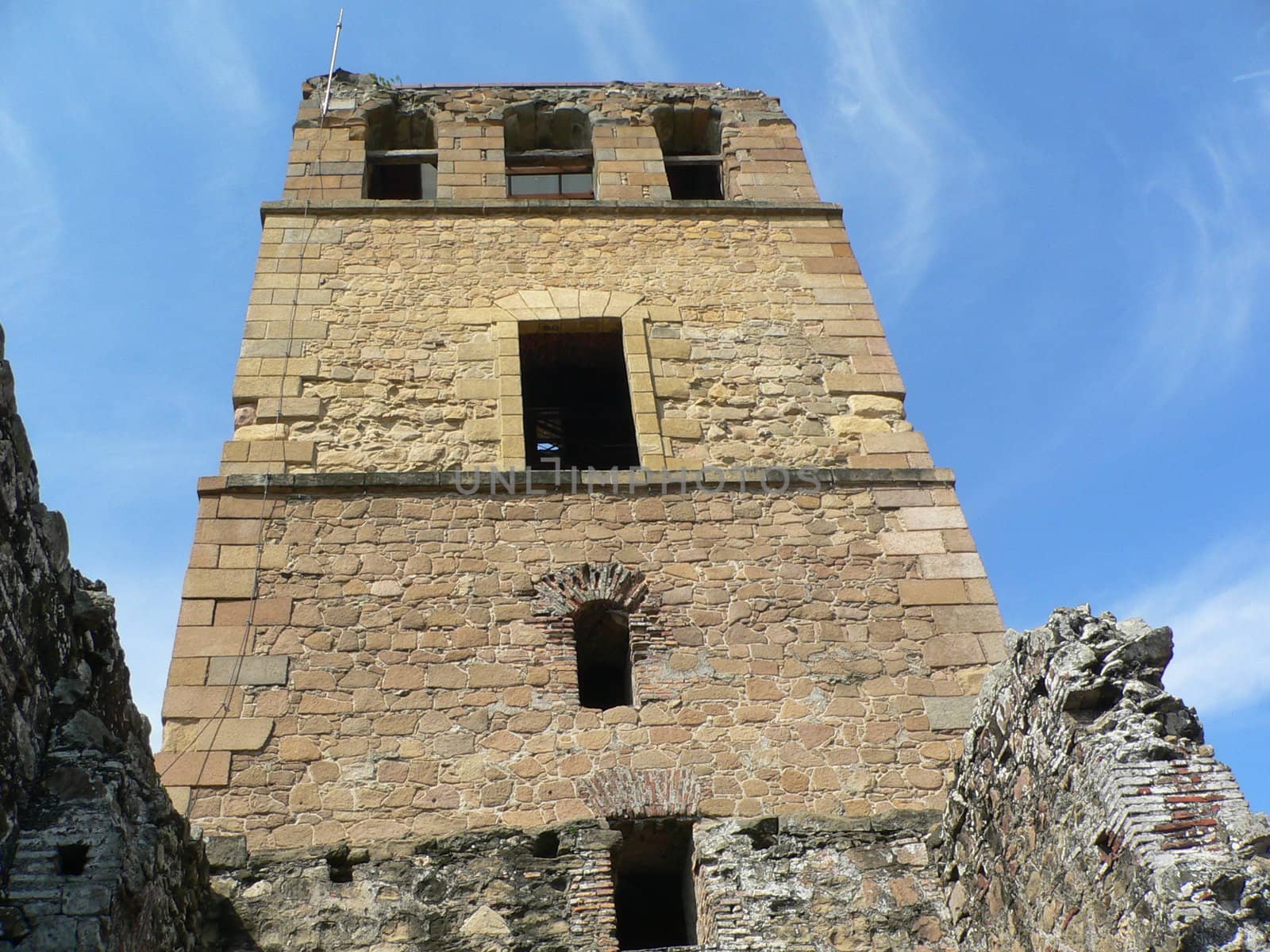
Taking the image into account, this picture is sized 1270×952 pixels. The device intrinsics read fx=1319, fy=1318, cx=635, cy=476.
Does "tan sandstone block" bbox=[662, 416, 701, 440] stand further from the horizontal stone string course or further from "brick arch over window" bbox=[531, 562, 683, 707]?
"brick arch over window" bbox=[531, 562, 683, 707]

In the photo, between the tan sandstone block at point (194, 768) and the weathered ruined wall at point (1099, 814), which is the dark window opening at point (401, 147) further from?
the weathered ruined wall at point (1099, 814)

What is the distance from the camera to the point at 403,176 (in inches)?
490

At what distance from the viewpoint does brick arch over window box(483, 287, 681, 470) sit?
28.1 feet

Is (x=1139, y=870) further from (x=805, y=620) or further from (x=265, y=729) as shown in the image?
(x=265, y=729)

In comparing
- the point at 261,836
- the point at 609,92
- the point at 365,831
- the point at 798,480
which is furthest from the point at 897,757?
the point at 609,92

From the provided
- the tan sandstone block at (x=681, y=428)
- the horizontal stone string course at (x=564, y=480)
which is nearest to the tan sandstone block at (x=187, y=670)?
the horizontal stone string course at (x=564, y=480)

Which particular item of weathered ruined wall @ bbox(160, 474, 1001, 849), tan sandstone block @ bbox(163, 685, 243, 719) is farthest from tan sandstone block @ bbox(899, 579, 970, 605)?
tan sandstone block @ bbox(163, 685, 243, 719)

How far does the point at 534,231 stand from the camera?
10.5 m

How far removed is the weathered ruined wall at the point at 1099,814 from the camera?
4156 millimetres

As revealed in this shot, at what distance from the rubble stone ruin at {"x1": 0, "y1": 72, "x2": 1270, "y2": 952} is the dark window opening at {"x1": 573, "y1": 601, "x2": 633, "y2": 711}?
31mm

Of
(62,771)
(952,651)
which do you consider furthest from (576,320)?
(62,771)

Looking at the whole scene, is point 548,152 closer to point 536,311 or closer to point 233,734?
point 536,311

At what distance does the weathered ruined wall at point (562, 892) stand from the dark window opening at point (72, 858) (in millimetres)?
1702

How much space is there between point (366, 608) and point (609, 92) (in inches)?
271
